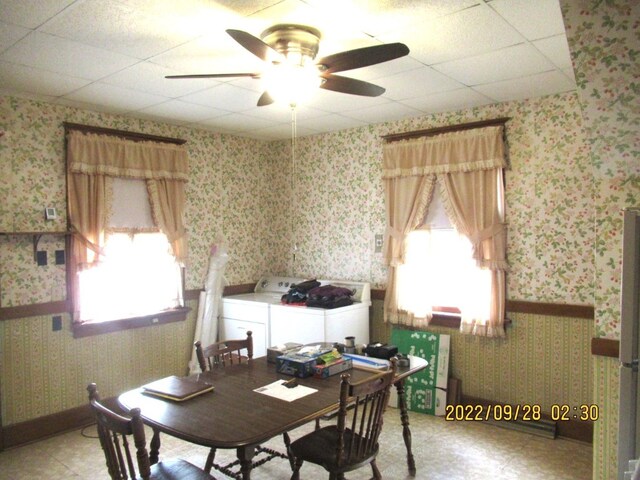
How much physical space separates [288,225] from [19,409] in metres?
2.99

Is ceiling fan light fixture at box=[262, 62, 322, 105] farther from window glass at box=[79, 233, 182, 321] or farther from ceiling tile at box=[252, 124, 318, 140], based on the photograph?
window glass at box=[79, 233, 182, 321]

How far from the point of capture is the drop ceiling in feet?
7.27

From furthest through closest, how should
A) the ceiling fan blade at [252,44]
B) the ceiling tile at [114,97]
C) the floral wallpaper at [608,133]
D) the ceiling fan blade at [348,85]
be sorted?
the ceiling tile at [114,97] → the ceiling fan blade at [348,85] → the ceiling fan blade at [252,44] → the floral wallpaper at [608,133]

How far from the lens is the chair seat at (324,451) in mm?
2348

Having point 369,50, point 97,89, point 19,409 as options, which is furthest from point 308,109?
point 19,409

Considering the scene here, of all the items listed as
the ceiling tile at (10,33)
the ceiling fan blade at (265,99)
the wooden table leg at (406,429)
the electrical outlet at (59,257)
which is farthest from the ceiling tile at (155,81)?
the wooden table leg at (406,429)

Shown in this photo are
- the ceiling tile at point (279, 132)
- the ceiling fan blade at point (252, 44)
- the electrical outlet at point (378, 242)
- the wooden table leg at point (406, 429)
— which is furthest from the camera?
the ceiling tile at point (279, 132)

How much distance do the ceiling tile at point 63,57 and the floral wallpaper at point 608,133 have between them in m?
2.35

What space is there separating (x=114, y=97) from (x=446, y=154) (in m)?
2.69

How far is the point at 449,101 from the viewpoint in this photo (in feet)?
12.6

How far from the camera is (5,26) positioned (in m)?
2.36

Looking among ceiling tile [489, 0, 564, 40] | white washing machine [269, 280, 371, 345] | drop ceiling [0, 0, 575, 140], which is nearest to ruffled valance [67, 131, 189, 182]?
drop ceiling [0, 0, 575, 140]

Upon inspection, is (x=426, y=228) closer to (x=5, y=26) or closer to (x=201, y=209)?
(x=201, y=209)

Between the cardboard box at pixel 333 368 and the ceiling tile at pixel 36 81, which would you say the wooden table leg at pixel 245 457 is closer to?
the cardboard box at pixel 333 368
